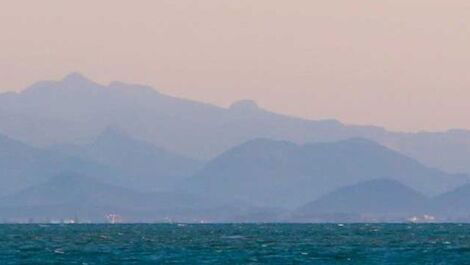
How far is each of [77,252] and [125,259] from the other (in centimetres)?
1486

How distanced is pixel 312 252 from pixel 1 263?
31.7 m

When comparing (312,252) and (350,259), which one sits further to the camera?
(312,252)

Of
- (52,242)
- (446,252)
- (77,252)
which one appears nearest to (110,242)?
(52,242)

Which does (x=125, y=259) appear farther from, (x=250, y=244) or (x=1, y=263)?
(x=250, y=244)

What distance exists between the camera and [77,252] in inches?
6132

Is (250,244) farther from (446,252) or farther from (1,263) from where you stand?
(1,263)

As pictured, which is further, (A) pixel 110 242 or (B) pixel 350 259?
(A) pixel 110 242

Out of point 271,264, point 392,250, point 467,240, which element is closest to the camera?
point 271,264

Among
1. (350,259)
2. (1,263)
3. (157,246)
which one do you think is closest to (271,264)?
(350,259)

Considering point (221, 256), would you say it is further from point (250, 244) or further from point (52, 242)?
point (52, 242)

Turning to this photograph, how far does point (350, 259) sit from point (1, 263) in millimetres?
27711

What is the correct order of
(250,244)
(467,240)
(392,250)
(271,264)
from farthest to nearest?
(467,240) → (250,244) → (392,250) → (271,264)

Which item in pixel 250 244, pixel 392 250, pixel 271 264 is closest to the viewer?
pixel 271 264

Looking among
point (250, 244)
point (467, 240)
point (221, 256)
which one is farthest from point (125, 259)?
point (467, 240)
